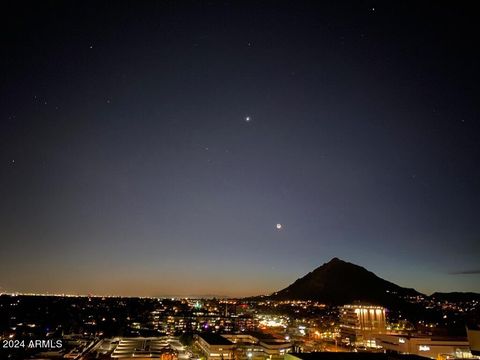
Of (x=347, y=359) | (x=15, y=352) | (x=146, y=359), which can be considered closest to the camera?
(x=347, y=359)

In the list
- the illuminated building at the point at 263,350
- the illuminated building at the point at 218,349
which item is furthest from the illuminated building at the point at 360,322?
the illuminated building at the point at 218,349

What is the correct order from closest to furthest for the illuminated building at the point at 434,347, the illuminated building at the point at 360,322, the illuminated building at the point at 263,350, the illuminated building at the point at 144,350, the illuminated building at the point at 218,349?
the illuminated building at the point at 144,350 → the illuminated building at the point at 434,347 → the illuminated building at the point at 218,349 → the illuminated building at the point at 263,350 → the illuminated building at the point at 360,322

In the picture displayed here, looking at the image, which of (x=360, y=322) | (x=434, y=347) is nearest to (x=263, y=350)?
(x=434, y=347)

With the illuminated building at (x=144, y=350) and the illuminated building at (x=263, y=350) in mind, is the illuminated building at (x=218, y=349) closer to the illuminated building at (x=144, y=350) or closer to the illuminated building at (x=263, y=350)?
the illuminated building at (x=263, y=350)

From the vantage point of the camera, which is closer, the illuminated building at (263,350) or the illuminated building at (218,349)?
the illuminated building at (218,349)

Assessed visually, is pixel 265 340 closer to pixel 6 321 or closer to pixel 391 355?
pixel 391 355

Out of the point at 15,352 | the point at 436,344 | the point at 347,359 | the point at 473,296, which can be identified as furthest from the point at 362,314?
the point at 473,296

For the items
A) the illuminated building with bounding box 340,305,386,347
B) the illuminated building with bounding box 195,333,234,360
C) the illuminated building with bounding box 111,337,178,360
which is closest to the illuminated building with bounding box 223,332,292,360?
the illuminated building with bounding box 195,333,234,360

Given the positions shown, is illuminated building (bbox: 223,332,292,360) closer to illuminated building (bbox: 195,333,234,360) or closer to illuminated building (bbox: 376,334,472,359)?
illuminated building (bbox: 195,333,234,360)
